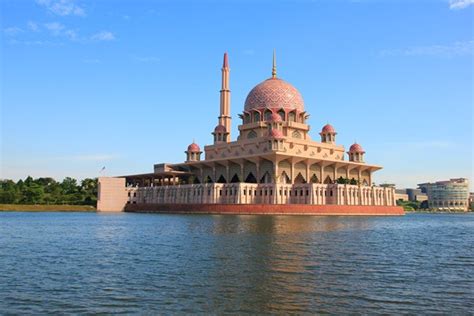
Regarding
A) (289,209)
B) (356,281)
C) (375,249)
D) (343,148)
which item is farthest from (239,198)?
(356,281)

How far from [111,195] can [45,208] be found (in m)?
11.8

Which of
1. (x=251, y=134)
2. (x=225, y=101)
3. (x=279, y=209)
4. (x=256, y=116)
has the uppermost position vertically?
(x=225, y=101)

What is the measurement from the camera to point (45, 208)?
Result: 8956 centimetres

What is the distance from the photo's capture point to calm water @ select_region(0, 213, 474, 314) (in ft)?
45.0

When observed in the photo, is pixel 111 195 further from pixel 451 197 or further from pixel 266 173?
pixel 451 197

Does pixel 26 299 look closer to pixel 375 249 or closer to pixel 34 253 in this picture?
pixel 34 253

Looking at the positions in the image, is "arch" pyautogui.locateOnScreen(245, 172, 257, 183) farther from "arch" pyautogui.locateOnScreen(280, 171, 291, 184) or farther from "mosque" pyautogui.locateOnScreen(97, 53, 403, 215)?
"arch" pyautogui.locateOnScreen(280, 171, 291, 184)

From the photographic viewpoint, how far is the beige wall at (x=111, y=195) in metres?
89.4

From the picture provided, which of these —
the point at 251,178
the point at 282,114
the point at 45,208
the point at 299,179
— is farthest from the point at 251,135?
the point at 45,208

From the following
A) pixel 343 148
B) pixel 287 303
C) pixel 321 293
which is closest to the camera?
pixel 287 303

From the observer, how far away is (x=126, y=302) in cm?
1393

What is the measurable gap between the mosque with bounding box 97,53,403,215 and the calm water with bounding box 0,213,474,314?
136ft

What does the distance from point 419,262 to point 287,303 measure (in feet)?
35.9

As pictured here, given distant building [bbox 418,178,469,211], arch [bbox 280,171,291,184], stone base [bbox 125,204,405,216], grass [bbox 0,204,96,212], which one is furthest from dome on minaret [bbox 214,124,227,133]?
distant building [bbox 418,178,469,211]
